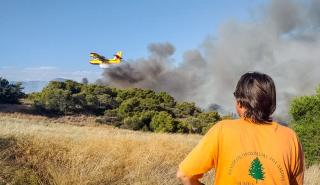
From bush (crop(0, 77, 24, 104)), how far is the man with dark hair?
5147 centimetres

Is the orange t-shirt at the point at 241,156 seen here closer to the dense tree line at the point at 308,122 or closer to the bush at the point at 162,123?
the dense tree line at the point at 308,122

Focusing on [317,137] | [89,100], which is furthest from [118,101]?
[317,137]

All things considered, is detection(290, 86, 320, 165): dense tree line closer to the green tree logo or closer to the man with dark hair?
the man with dark hair

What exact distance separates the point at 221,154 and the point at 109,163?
25.2 feet

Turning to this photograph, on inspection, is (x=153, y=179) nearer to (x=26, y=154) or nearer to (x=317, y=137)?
(x=26, y=154)

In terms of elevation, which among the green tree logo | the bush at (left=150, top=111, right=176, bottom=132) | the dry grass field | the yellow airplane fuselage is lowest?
the dry grass field

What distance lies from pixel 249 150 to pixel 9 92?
53.6 meters

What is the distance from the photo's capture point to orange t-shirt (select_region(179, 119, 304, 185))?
302 cm

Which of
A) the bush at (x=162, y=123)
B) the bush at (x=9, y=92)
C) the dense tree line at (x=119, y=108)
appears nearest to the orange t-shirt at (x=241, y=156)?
the bush at (x=162, y=123)

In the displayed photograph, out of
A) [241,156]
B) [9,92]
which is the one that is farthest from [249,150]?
[9,92]

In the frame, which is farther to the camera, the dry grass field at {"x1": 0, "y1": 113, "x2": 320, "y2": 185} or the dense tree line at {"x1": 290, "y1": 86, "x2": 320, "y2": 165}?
the dense tree line at {"x1": 290, "y1": 86, "x2": 320, "y2": 165}

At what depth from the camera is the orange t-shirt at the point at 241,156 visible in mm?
3021

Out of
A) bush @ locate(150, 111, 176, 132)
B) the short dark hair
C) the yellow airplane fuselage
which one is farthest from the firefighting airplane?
the short dark hair

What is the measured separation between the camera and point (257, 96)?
3.14 m
